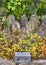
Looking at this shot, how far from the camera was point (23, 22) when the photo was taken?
5.23 m

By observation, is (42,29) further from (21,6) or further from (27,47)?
(21,6)

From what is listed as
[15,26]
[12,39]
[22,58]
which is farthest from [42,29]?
[22,58]

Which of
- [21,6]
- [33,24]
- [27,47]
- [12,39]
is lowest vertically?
[27,47]

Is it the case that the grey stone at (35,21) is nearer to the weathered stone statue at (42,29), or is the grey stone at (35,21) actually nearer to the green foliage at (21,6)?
the weathered stone statue at (42,29)

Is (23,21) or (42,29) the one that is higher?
(23,21)

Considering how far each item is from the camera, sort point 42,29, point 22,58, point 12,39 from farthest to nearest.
Answer: point 42,29
point 12,39
point 22,58

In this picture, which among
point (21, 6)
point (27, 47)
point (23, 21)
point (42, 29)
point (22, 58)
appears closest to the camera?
point (22, 58)

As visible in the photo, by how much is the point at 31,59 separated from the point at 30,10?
1.33 meters

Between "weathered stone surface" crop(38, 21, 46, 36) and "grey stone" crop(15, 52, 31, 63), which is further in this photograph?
"weathered stone surface" crop(38, 21, 46, 36)

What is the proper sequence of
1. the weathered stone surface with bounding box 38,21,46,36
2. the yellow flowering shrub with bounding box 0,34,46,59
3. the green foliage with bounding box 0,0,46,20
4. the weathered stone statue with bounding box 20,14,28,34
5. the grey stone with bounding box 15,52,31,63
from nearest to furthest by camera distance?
the grey stone with bounding box 15,52,31,63 < the yellow flowering shrub with bounding box 0,34,46,59 < the weathered stone surface with bounding box 38,21,46,36 < the weathered stone statue with bounding box 20,14,28,34 < the green foliage with bounding box 0,0,46,20

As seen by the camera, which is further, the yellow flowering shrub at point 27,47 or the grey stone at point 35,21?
the grey stone at point 35,21

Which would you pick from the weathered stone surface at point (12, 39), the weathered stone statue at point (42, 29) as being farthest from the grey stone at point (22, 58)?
the weathered stone statue at point (42, 29)

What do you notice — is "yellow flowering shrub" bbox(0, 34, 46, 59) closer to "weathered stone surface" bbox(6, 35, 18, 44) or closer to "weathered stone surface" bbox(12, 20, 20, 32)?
"weathered stone surface" bbox(6, 35, 18, 44)

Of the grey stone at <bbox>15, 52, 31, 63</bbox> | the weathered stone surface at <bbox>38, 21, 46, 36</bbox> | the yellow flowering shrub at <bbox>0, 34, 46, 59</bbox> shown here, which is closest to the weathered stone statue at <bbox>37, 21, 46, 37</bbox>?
the weathered stone surface at <bbox>38, 21, 46, 36</bbox>
